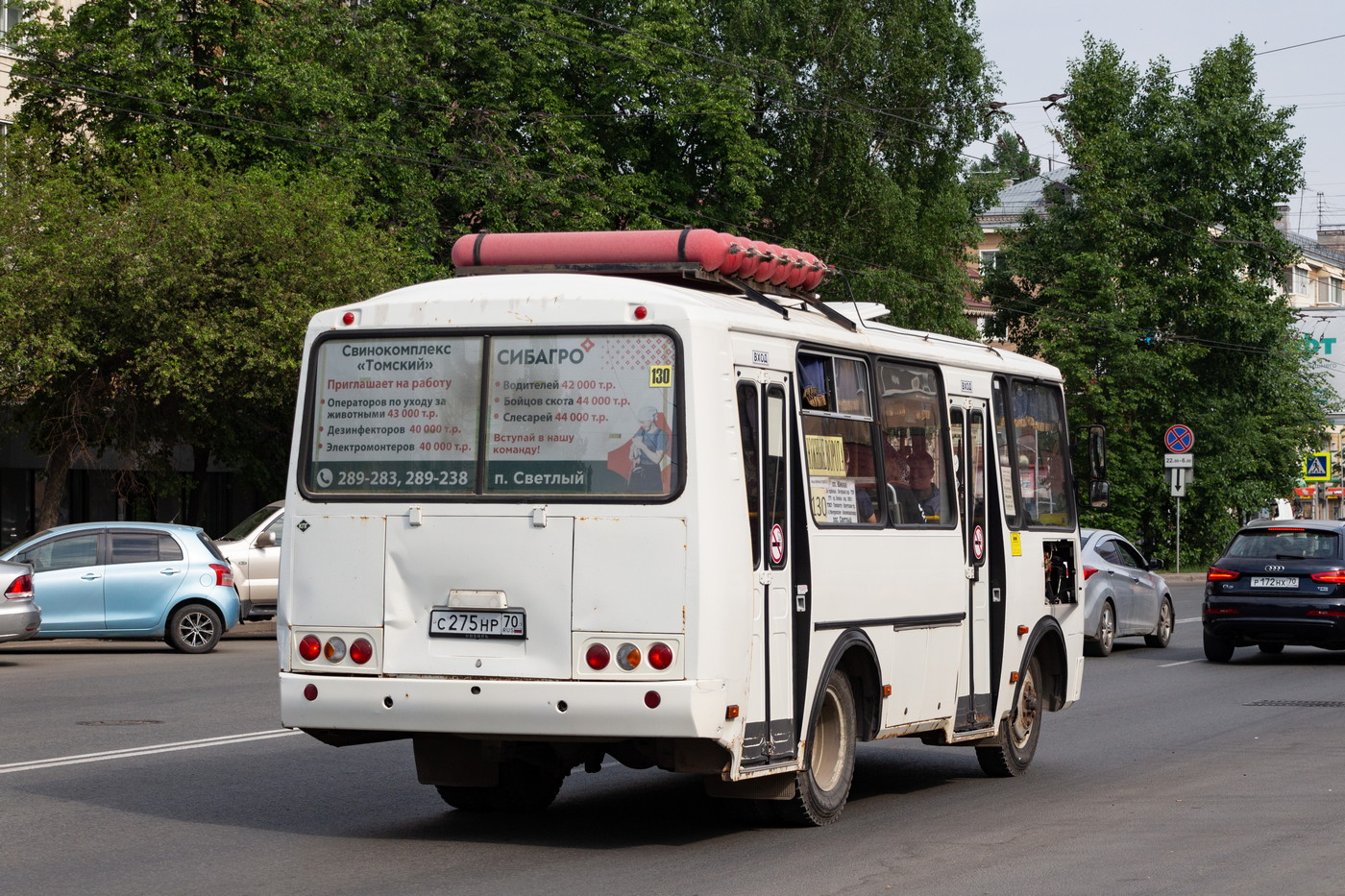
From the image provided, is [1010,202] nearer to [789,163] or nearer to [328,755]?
[789,163]

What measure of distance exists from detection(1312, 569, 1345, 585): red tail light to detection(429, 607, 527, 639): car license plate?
15410mm

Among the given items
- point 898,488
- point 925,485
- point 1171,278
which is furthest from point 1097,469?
point 1171,278

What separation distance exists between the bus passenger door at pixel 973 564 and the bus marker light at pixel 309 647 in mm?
4018

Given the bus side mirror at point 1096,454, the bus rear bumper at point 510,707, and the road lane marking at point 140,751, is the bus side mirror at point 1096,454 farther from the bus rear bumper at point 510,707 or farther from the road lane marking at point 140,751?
the road lane marking at point 140,751

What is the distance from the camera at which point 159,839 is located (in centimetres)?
891

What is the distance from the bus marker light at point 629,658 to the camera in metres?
8.25

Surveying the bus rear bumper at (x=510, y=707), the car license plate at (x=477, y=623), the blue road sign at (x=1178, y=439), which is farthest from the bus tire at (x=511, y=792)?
the blue road sign at (x=1178, y=439)

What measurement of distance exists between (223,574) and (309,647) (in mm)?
14766

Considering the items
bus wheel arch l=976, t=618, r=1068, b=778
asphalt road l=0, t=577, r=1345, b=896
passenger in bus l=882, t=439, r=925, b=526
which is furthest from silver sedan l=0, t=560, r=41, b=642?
passenger in bus l=882, t=439, r=925, b=526

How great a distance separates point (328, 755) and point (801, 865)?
4.88 metres

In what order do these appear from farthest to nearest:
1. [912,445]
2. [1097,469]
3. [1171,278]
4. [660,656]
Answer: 1. [1171,278]
2. [1097,469]
3. [912,445]
4. [660,656]

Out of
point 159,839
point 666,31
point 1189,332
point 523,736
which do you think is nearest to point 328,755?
point 159,839

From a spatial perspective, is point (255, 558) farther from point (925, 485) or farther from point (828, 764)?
point (828, 764)

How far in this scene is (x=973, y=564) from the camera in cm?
1108
